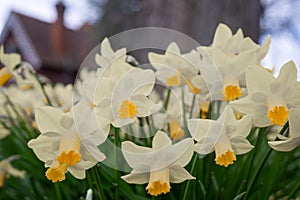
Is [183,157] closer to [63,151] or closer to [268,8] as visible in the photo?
[63,151]

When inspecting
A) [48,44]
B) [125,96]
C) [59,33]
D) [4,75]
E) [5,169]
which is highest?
[125,96]

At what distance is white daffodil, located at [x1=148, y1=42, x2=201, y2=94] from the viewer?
0.62m

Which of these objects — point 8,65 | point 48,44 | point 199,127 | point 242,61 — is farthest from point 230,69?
point 48,44

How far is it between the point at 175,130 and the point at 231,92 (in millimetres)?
175

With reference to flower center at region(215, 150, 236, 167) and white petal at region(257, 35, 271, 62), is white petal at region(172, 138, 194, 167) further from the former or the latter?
white petal at region(257, 35, 271, 62)

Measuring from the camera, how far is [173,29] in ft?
7.18

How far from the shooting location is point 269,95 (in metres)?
0.47

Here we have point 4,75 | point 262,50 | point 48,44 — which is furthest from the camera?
point 48,44

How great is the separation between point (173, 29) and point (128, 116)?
1.78 m

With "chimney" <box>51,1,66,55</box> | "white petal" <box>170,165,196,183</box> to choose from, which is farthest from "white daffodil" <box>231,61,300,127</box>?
"chimney" <box>51,1,66,55</box>

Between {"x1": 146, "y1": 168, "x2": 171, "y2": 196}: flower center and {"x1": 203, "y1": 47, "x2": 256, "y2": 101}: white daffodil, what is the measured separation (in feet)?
0.47

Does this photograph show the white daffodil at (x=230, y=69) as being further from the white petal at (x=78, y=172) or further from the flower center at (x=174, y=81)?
the white petal at (x=78, y=172)

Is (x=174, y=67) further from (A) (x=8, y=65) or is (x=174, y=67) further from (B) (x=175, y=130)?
(A) (x=8, y=65)

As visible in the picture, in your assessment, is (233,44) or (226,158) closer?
(226,158)
